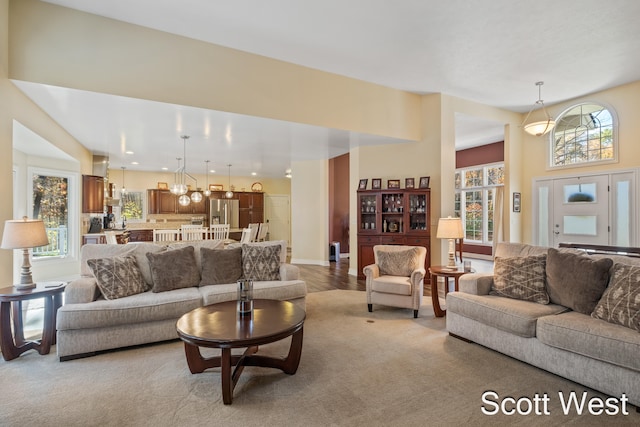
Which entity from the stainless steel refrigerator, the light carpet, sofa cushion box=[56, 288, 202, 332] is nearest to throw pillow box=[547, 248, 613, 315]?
the light carpet

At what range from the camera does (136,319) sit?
3.10m

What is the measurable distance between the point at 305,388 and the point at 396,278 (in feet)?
7.37

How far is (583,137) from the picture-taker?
5.96 metres

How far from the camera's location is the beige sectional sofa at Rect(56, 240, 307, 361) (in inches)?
115

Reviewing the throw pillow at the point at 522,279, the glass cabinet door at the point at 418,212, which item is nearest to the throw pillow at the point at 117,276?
the throw pillow at the point at 522,279

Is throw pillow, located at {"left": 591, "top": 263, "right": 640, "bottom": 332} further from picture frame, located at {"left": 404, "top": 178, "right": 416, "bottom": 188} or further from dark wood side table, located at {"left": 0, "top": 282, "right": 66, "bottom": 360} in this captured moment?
dark wood side table, located at {"left": 0, "top": 282, "right": 66, "bottom": 360}

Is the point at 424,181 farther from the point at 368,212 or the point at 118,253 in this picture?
the point at 118,253

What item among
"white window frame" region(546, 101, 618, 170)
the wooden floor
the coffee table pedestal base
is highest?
"white window frame" region(546, 101, 618, 170)

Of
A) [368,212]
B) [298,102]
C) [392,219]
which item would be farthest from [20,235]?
[392,219]

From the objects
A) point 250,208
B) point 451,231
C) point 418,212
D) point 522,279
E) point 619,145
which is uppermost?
point 619,145

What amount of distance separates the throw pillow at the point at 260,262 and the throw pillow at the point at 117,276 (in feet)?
3.87

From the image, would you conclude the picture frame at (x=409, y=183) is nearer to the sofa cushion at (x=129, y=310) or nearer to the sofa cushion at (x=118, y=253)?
the sofa cushion at (x=129, y=310)

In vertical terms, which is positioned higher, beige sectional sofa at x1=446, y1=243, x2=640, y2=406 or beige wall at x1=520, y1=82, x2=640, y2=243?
beige wall at x1=520, y1=82, x2=640, y2=243

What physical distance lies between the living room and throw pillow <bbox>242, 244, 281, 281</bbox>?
1.87 meters
